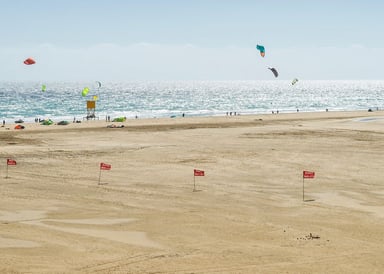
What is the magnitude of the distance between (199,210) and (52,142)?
2313cm

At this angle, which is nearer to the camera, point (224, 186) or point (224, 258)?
Answer: point (224, 258)

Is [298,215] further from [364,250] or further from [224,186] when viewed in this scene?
[224,186]

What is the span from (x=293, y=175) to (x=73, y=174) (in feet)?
32.5

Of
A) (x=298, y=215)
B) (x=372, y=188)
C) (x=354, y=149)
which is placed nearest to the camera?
(x=298, y=215)

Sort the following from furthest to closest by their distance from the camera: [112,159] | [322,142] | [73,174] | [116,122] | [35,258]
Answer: [116,122] → [322,142] → [112,159] → [73,174] → [35,258]

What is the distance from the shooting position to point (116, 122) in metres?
64.5

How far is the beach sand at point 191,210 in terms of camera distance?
13.3 m

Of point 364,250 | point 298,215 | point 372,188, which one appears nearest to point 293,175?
point 372,188

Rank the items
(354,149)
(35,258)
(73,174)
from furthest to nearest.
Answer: (354,149), (73,174), (35,258)

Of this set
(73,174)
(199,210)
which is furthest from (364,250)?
(73,174)

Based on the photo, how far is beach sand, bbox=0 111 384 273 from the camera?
13344 mm

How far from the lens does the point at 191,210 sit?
18.6m

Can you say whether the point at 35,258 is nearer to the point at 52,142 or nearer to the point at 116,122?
the point at 52,142

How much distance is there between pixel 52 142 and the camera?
39500 mm
